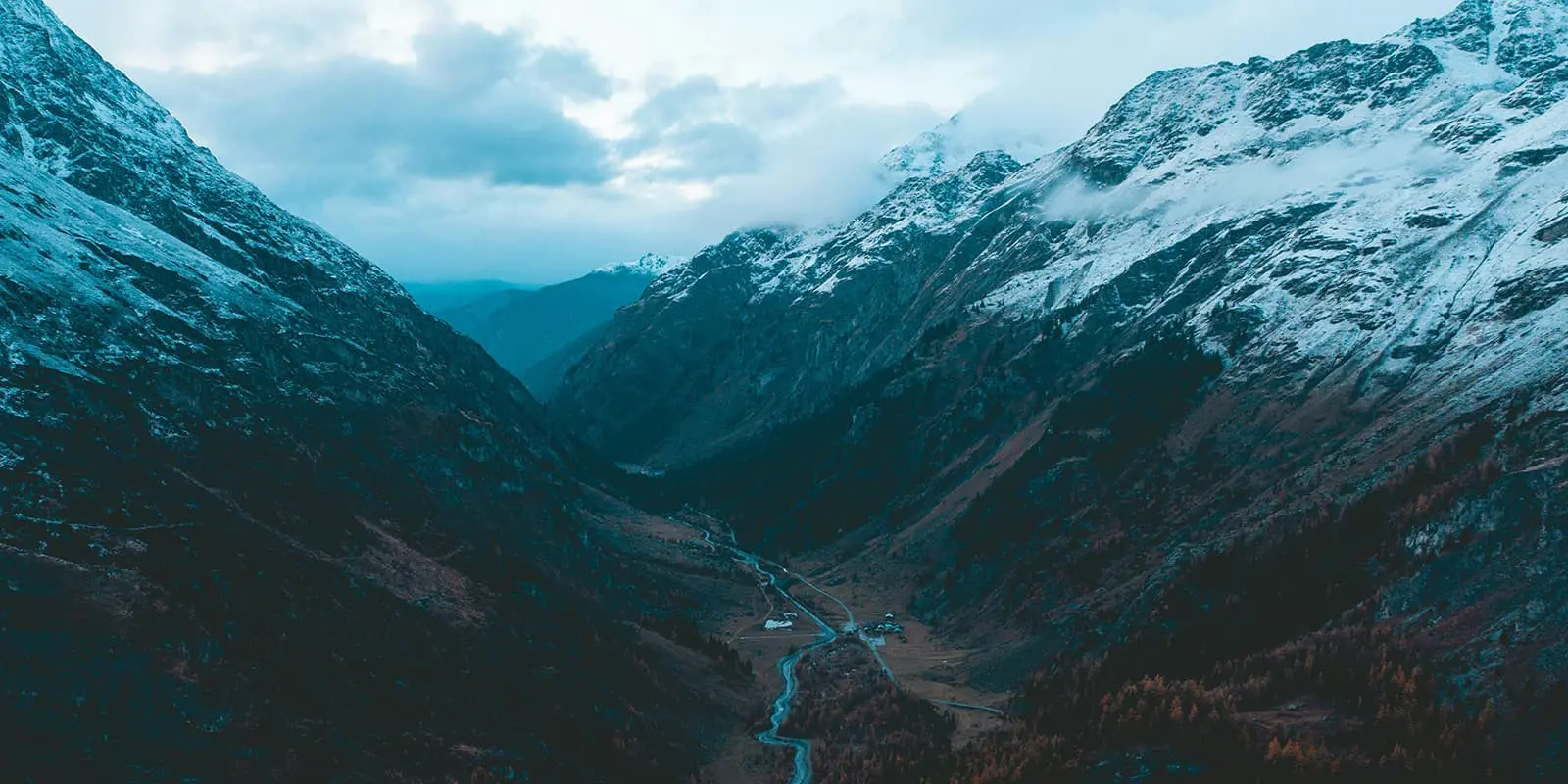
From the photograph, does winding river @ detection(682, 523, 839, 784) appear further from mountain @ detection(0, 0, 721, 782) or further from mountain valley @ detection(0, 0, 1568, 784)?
mountain @ detection(0, 0, 721, 782)

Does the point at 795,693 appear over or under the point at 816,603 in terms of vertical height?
over

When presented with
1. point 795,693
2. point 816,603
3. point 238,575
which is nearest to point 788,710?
point 795,693

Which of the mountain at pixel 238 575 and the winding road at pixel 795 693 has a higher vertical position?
the mountain at pixel 238 575

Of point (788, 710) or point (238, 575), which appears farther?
point (788, 710)

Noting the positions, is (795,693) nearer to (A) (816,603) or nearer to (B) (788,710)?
(B) (788,710)

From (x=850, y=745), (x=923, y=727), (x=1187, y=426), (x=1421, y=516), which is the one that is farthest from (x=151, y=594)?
(x=1187, y=426)

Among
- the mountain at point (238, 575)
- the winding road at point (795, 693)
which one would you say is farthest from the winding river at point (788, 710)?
the mountain at point (238, 575)

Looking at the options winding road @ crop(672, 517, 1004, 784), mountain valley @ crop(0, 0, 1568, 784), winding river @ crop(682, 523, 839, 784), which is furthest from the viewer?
winding road @ crop(672, 517, 1004, 784)

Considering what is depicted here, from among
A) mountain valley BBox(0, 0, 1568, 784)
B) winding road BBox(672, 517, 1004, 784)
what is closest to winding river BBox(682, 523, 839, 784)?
winding road BBox(672, 517, 1004, 784)

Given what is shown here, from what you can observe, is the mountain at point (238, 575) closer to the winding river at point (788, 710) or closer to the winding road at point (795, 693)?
the winding river at point (788, 710)
